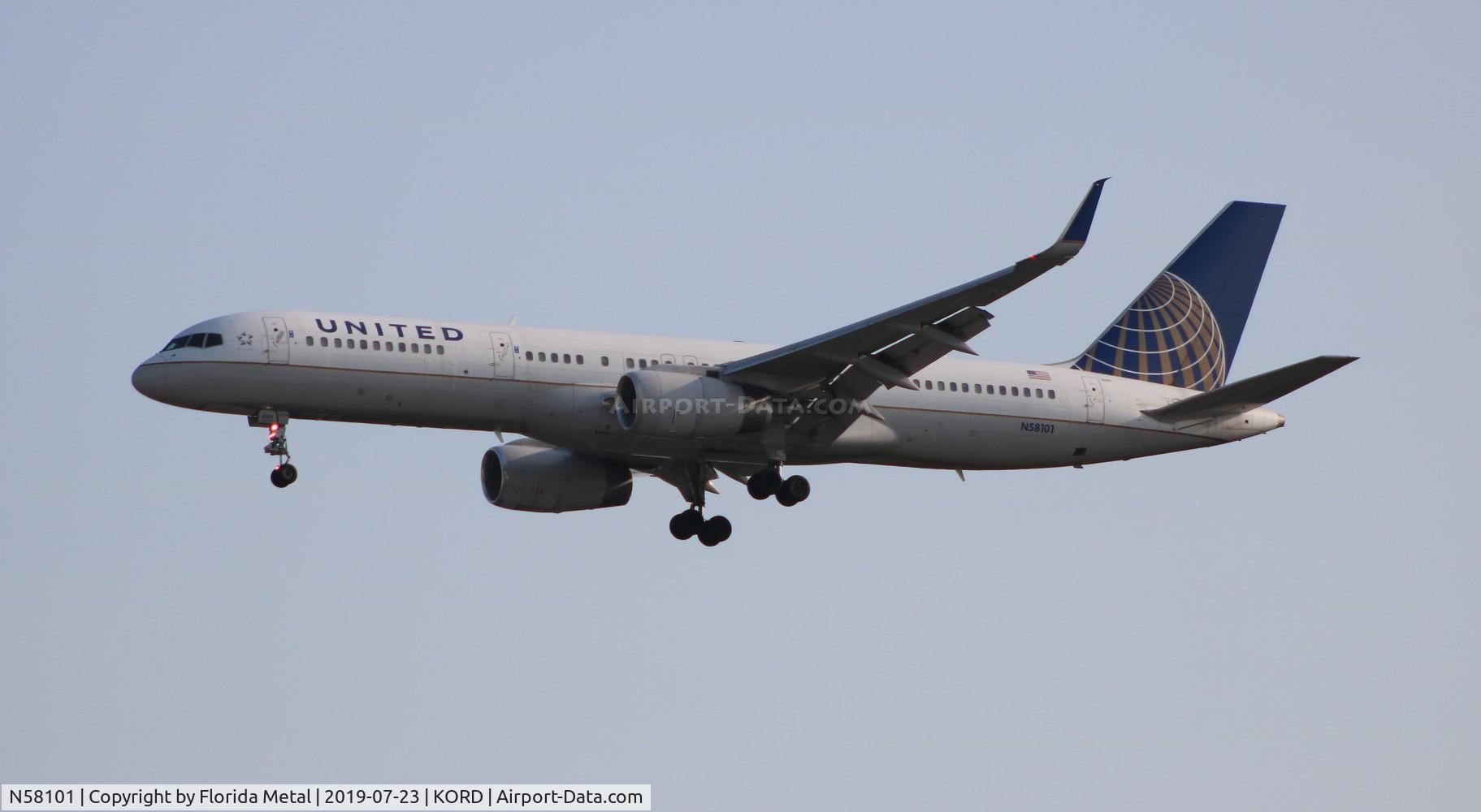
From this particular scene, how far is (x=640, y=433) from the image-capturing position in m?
41.7

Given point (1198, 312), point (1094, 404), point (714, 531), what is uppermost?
point (1198, 312)

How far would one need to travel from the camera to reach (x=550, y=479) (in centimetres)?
4725

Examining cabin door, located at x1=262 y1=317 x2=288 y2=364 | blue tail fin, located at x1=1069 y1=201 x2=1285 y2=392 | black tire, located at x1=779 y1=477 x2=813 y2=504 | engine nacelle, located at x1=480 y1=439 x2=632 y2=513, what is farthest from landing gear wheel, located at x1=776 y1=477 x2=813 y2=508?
cabin door, located at x1=262 y1=317 x2=288 y2=364

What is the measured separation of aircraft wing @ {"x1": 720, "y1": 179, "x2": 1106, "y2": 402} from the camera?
38969 millimetres

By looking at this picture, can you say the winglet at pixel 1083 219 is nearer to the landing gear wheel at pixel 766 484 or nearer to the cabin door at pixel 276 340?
the landing gear wheel at pixel 766 484

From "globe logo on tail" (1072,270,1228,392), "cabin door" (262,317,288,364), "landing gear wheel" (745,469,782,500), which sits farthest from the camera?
"globe logo on tail" (1072,270,1228,392)

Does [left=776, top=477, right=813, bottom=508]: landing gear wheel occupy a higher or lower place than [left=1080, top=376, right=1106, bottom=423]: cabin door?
lower

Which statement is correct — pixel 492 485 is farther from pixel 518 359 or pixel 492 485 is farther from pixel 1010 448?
pixel 1010 448

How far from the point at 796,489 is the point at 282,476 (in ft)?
36.1

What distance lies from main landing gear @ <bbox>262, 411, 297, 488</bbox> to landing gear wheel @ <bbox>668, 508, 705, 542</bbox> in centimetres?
960

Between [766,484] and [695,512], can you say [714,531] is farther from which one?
[766,484]

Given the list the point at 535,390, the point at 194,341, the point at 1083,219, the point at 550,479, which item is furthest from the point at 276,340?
the point at 1083,219

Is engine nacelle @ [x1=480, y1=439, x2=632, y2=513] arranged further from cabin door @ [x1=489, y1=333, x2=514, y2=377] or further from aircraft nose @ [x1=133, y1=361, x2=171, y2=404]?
aircraft nose @ [x1=133, y1=361, x2=171, y2=404]

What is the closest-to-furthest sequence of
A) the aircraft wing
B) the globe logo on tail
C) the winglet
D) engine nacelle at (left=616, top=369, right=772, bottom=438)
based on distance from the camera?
the winglet < the aircraft wing < engine nacelle at (left=616, top=369, right=772, bottom=438) < the globe logo on tail
